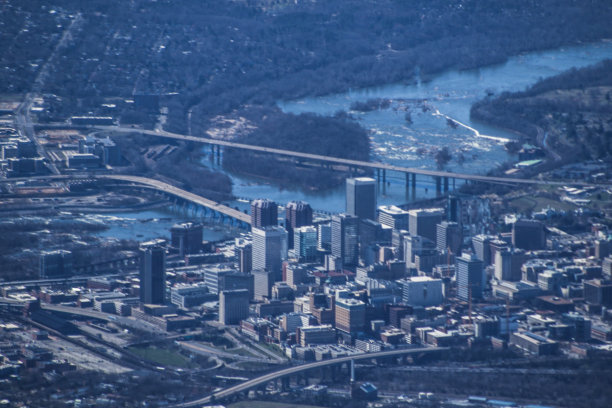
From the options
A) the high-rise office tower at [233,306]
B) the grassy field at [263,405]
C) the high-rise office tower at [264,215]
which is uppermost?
the high-rise office tower at [264,215]

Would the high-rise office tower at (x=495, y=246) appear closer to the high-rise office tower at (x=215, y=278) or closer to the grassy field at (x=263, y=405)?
the high-rise office tower at (x=215, y=278)

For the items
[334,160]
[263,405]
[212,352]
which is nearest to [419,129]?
Result: [334,160]

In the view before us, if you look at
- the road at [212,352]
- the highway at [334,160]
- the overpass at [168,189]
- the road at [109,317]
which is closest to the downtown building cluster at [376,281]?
the road at [109,317]

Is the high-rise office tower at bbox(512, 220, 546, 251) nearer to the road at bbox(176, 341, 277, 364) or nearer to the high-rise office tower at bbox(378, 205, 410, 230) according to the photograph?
the high-rise office tower at bbox(378, 205, 410, 230)

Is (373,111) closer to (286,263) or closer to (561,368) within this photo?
(286,263)

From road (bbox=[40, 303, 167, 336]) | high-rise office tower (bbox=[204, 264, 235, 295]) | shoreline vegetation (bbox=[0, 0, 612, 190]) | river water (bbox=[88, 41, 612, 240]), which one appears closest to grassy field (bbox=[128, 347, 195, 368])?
road (bbox=[40, 303, 167, 336])

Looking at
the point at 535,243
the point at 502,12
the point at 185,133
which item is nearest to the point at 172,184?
the point at 185,133
